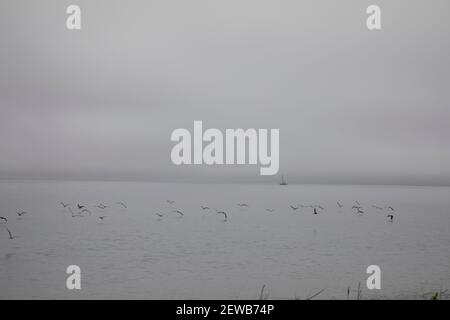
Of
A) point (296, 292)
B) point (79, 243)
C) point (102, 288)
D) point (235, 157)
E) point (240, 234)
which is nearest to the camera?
point (235, 157)

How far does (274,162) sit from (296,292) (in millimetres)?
3133

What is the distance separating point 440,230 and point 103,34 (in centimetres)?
1527

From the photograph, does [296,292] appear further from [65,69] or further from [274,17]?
[65,69]

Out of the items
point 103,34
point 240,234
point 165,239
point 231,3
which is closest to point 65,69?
point 103,34

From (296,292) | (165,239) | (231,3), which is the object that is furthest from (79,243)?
(231,3)

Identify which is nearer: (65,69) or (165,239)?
(65,69)

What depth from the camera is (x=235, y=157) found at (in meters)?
5.07

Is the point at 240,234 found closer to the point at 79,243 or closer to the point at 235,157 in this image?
the point at 79,243

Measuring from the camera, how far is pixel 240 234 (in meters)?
14.5

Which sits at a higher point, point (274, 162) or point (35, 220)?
point (274, 162)
